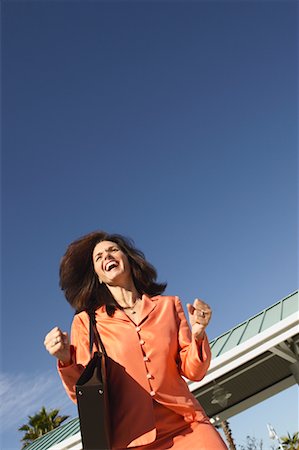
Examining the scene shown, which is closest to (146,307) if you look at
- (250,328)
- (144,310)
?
(144,310)

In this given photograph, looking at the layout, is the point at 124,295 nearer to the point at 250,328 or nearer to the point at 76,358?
the point at 76,358

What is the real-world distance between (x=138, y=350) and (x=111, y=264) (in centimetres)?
50

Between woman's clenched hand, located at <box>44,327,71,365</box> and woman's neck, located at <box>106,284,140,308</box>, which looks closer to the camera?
woman's clenched hand, located at <box>44,327,71,365</box>

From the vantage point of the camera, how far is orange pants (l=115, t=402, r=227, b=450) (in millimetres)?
1620

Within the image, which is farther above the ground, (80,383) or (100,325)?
(100,325)

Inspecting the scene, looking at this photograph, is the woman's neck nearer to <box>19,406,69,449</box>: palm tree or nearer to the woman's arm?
the woman's arm

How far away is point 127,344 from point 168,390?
25 centimetres

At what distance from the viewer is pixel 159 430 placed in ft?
5.49

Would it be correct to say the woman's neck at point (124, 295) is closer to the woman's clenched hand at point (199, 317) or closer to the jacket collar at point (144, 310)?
the jacket collar at point (144, 310)

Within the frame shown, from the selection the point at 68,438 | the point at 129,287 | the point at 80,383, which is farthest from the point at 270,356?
the point at 80,383

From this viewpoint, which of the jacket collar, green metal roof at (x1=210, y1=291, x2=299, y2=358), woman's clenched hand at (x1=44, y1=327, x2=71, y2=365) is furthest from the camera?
green metal roof at (x1=210, y1=291, x2=299, y2=358)

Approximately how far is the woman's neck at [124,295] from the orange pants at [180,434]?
555 millimetres

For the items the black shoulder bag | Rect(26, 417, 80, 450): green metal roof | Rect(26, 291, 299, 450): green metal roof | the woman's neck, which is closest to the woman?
→ the woman's neck

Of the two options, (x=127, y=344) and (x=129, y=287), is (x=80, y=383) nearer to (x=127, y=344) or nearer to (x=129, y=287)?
(x=127, y=344)
